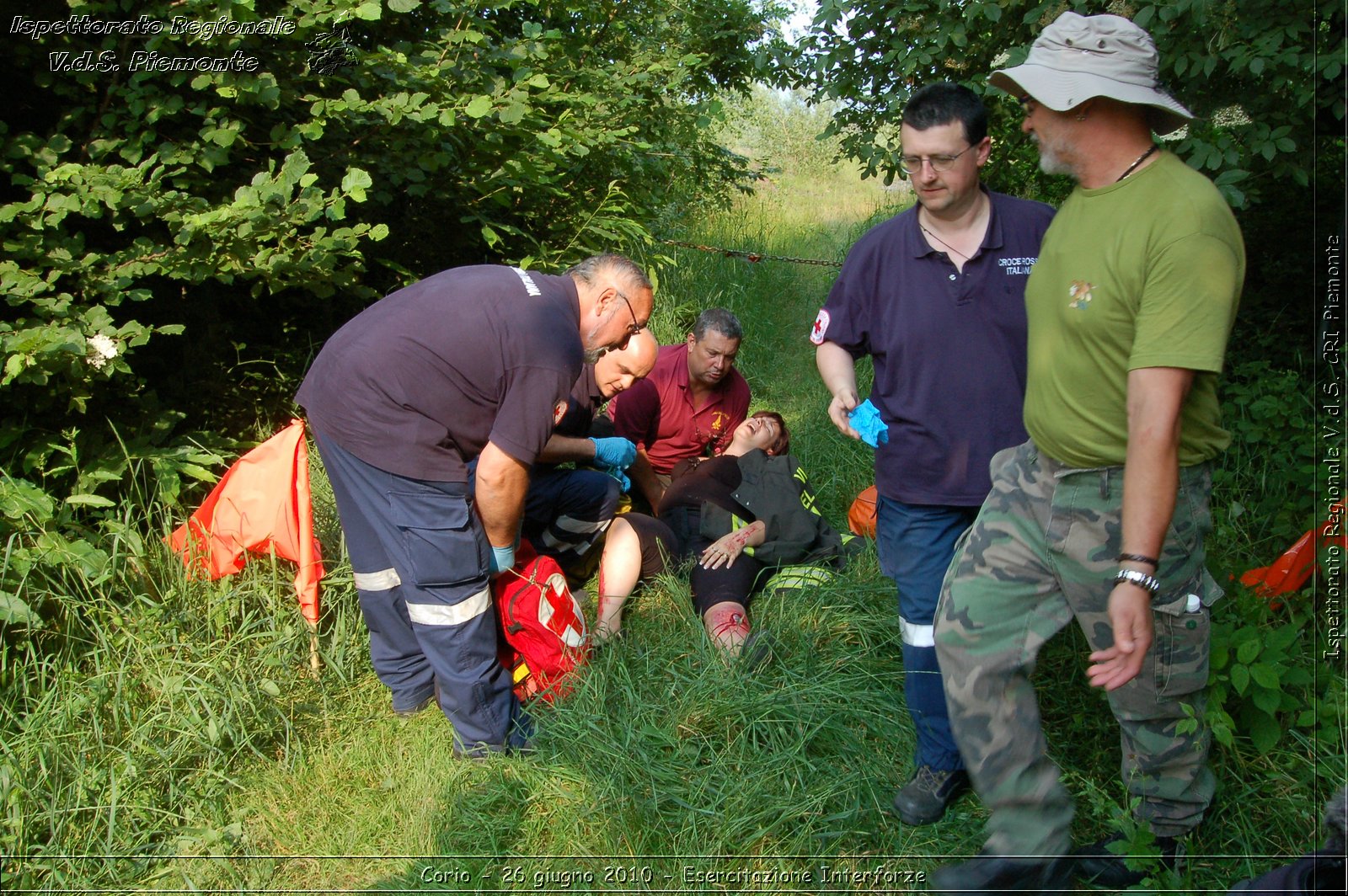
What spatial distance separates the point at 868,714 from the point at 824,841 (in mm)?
555

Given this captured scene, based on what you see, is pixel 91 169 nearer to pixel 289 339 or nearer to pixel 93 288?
pixel 93 288

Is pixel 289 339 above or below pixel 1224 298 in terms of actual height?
below

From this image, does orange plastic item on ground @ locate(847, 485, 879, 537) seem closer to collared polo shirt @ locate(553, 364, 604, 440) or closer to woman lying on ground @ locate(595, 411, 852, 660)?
woman lying on ground @ locate(595, 411, 852, 660)

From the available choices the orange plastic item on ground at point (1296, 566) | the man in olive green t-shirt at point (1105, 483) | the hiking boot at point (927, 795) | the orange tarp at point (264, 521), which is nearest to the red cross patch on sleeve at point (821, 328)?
the man in olive green t-shirt at point (1105, 483)

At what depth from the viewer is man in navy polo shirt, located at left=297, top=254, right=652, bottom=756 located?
3.05 metres

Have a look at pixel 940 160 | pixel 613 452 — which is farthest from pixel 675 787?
pixel 940 160

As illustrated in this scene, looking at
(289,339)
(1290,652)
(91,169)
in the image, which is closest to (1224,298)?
(1290,652)

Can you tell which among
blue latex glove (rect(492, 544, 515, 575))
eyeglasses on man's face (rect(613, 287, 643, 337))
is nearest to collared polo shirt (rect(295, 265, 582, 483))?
eyeglasses on man's face (rect(613, 287, 643, 337))

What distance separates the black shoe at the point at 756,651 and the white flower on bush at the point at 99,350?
2.36 meters

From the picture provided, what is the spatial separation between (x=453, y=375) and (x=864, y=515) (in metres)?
2.34

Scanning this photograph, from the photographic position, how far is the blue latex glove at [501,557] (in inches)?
132

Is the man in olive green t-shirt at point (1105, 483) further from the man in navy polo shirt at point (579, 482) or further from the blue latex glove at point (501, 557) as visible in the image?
the man in navy polo shirt at point (579, 482)

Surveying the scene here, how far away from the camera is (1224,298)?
78.7 inches

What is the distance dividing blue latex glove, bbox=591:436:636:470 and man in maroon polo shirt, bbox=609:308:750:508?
18.6 inches
